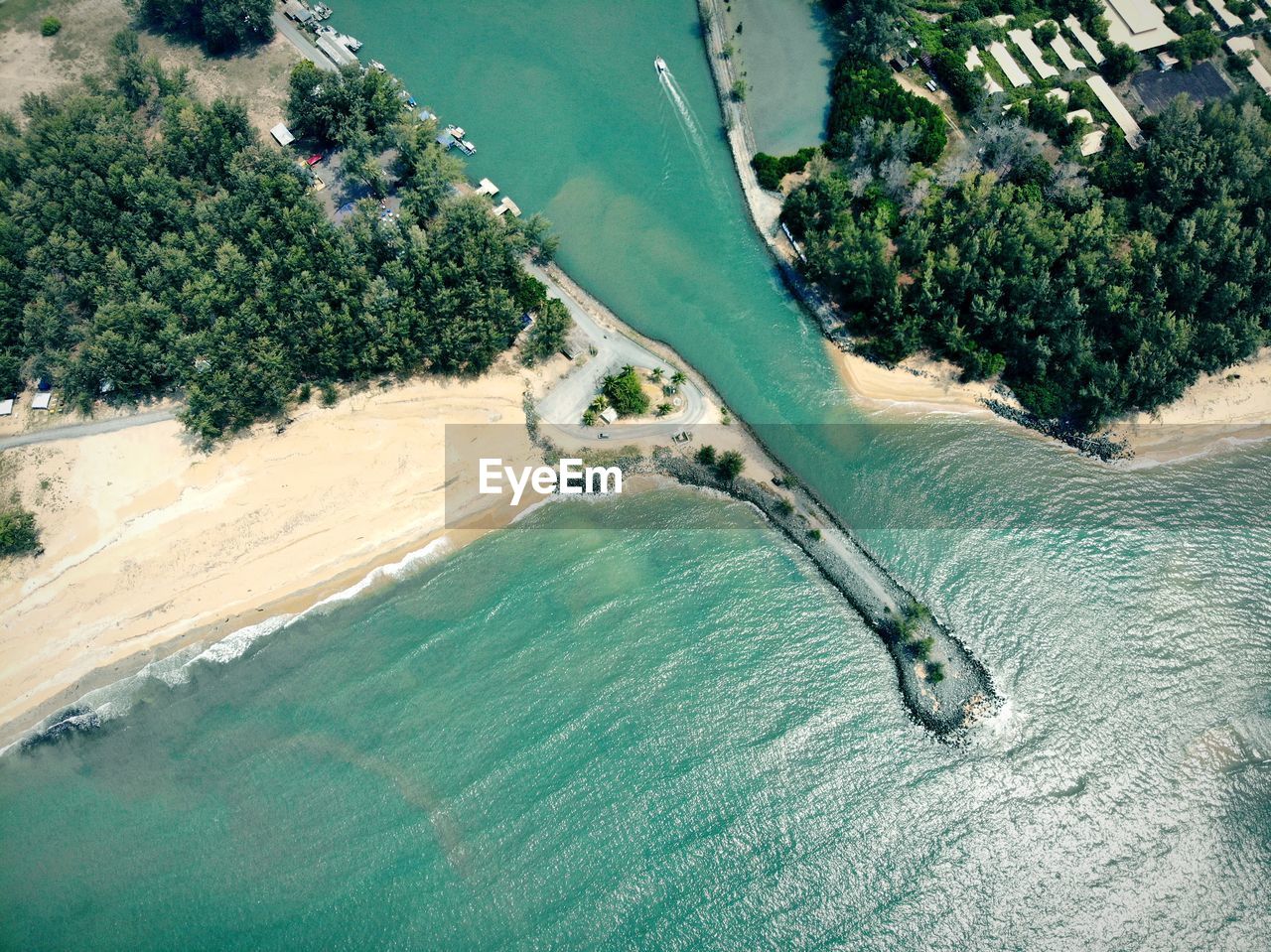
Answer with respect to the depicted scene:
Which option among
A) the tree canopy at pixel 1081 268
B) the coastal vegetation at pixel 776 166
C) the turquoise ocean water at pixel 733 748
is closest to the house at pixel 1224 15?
the tree canopy at pixel 1081 268

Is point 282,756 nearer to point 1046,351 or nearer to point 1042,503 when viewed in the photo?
point 1042,503

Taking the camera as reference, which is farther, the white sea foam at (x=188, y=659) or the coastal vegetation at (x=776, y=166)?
the coastal vegetation at (x=776, y=166)

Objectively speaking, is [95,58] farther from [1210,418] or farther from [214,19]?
[1210,418]

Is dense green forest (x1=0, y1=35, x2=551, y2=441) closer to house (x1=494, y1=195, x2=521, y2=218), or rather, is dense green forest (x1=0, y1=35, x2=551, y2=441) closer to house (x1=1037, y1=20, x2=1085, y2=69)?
house (x1=494, y1=195, x2=521, y2=218)

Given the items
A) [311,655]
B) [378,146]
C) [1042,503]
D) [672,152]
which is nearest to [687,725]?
[311,655]

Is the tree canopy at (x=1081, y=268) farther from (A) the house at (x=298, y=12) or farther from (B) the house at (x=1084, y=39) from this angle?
(A) the house at (x=298, y=12)

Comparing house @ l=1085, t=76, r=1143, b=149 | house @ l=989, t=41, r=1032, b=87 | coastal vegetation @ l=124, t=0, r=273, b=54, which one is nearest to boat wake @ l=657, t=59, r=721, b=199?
house @ l=989, t=41, r=1032, b=87
